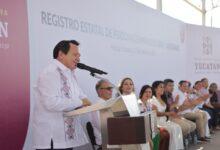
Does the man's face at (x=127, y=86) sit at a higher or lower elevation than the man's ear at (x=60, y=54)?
lower

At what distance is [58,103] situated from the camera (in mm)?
2346

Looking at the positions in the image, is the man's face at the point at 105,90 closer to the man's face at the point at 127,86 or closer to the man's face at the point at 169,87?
the man's face at the point at 127,86

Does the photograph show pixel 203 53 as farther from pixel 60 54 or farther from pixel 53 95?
pixel 53 95

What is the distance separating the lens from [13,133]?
10.4ft

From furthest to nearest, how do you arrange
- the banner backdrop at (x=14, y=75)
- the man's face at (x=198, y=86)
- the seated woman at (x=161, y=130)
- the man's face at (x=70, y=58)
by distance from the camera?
the man's face at (x=198, y=86) < the seated woman at (x=161, y=130) < the banner backdrop at (x=14, y=75) < the man's face at (x=70, y=58)

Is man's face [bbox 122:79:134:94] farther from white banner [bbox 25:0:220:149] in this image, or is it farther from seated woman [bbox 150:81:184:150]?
seated woman [bbox 150:81:184:150]

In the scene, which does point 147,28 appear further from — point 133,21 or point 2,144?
point 2,144

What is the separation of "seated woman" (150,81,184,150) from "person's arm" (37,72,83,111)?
9.13 ft

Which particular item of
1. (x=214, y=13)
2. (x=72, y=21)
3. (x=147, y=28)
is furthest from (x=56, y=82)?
(x=214, y=13)

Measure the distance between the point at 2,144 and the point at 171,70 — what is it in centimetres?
437

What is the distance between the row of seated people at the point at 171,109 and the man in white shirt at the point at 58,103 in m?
1.20

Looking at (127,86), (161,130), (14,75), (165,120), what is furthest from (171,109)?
(14,75)

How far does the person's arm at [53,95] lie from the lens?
2.36 m

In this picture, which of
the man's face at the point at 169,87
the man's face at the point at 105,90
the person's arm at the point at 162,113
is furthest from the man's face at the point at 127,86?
the man's face at the point at 169,87
